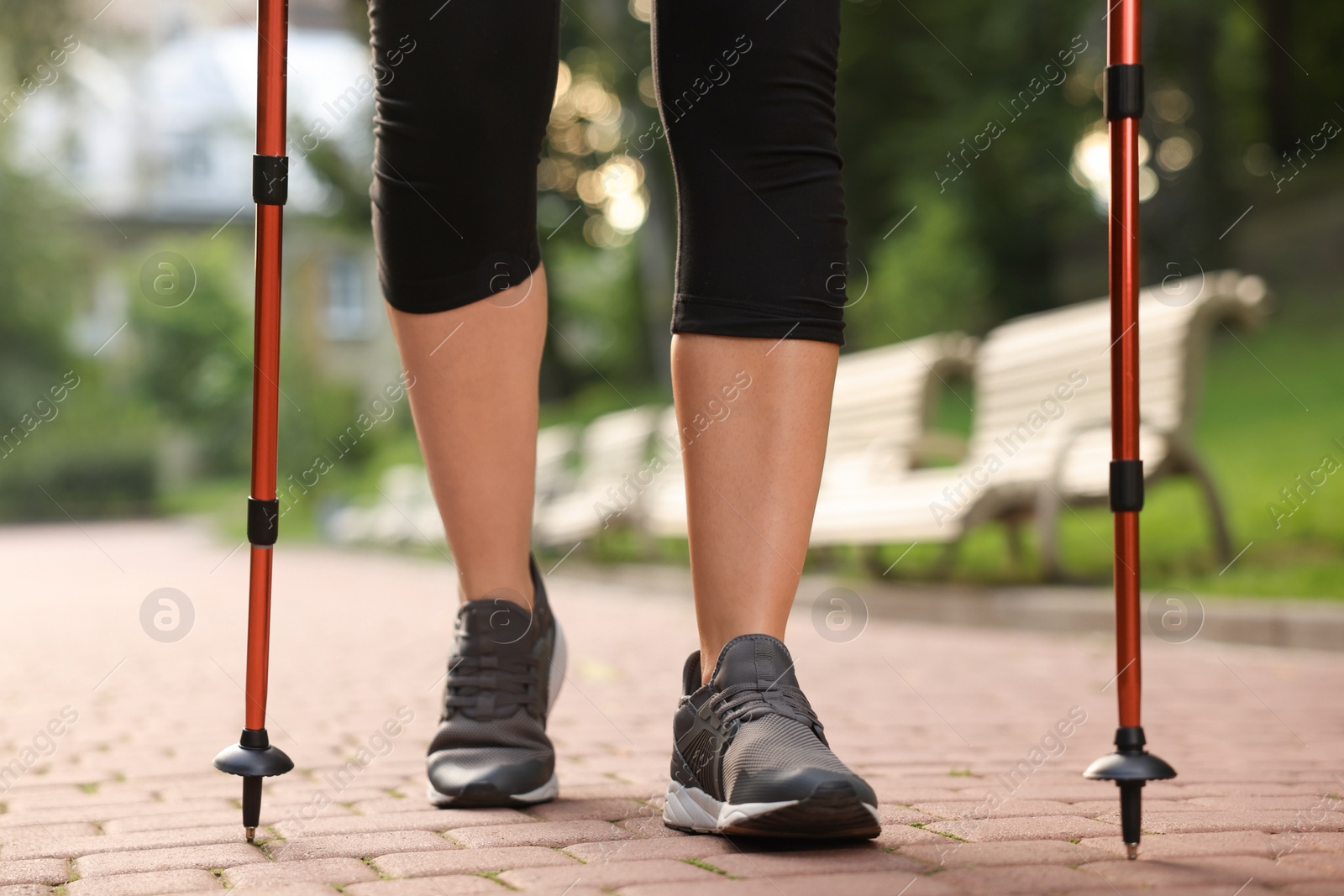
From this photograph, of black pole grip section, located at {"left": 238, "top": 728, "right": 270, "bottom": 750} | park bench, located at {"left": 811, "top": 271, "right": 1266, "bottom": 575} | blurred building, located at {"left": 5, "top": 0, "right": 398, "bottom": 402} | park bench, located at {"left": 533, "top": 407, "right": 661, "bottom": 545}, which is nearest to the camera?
black pole grip section, located at {"left": 238, "top": 728, "right": 270, "bottom": 750}

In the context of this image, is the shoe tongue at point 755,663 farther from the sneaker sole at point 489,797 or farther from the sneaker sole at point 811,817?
the sneaker sole at point 489,797

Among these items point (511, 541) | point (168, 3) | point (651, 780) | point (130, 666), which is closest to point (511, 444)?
point (511, 541)

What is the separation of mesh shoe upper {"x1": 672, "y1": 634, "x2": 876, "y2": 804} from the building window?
3603 centimetres

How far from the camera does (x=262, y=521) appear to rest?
5.71 feet

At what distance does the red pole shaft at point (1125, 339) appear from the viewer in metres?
1.53

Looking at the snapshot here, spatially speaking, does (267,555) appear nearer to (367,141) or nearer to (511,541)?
(511,541)

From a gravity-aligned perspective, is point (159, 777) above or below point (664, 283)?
below

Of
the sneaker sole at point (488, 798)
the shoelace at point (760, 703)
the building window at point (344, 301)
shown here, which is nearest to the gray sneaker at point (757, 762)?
the shoelace at point (760, 703)

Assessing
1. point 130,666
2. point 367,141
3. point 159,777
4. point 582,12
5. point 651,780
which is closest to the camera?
point 651,780

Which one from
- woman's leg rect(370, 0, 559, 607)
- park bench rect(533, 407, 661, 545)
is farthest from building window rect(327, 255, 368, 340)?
woman's leg rect(370, 0, 559, 607)

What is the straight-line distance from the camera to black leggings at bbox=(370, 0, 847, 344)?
1.74 metres

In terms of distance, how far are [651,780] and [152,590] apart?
8.31 metres

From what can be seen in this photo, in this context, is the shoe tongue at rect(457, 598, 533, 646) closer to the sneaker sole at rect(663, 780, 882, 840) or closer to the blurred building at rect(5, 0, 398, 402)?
the sneaker sole at rect(663, 780, 882, 840)

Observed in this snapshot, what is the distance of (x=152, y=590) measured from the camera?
9641mm
